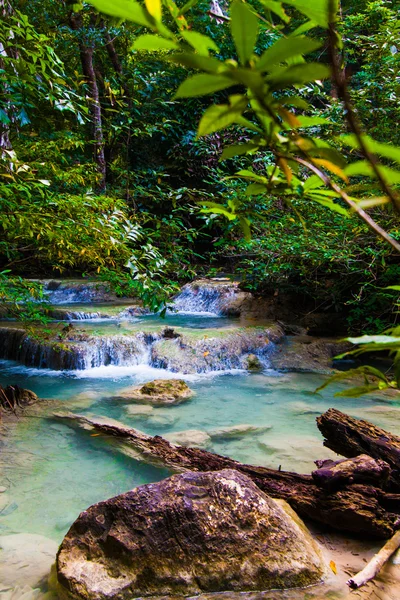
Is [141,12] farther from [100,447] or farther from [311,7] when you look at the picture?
[100,447]

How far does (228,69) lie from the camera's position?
0.43 metres

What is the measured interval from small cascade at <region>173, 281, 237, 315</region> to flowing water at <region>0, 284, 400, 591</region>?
150 inches

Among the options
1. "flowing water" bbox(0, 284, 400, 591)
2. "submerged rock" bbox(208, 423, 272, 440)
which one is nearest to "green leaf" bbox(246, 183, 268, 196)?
"flowing water" bbox(0, 284, 400, 591)

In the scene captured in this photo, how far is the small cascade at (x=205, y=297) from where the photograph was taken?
37.7 feet

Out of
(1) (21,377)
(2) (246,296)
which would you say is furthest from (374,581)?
(2) (246,296)

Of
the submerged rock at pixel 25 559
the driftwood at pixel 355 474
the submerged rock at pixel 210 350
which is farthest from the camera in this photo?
the submerged rock at pixel 210 350

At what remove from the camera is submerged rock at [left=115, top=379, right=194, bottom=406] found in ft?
19.6

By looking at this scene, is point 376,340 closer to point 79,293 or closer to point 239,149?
point 239,149

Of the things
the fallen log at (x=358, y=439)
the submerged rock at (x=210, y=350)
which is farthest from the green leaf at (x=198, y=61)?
the submerged rock at (x=210, y=350)

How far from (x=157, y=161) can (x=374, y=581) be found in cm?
1301

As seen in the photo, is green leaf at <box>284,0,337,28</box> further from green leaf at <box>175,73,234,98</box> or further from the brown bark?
the brown bark

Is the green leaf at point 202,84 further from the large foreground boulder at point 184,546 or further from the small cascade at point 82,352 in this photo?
the small cascade at point 82,352

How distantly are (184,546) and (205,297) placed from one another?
31.4 ft

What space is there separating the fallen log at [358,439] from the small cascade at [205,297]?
788cm
